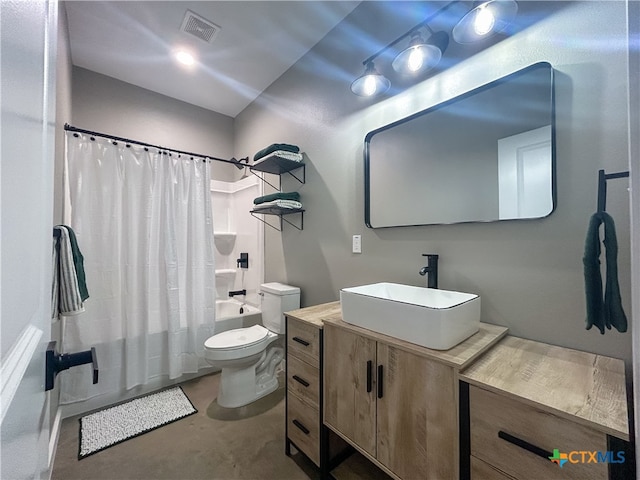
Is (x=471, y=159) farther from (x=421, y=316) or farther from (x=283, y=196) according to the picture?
(x=283, y=196)

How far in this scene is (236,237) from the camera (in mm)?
3160

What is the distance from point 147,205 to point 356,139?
1.82 metres

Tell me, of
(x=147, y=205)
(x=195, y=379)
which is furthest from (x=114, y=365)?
(x=147, y=205)

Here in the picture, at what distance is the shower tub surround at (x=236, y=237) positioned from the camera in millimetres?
2814

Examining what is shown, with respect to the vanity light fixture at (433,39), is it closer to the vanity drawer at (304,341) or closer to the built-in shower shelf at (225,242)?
the vanity drawer at (304,341)

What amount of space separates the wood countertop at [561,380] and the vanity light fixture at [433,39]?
135 cm

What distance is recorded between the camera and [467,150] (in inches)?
51.6

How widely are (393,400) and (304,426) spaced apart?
66cm

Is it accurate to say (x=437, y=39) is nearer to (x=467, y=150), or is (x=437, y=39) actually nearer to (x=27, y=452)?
(x=467, y=150)

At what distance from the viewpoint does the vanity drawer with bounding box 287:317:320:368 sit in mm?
1326

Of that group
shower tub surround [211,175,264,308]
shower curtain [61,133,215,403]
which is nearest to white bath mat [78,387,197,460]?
shower curtain [61,133,215,403]

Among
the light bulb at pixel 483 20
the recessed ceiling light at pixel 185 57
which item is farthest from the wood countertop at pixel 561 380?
the recessed ceiling light at pixel 185 57

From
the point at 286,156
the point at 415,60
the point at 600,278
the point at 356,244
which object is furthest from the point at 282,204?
the point at 600,278

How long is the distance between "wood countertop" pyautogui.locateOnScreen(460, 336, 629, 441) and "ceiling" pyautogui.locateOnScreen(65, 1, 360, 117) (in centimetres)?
220
